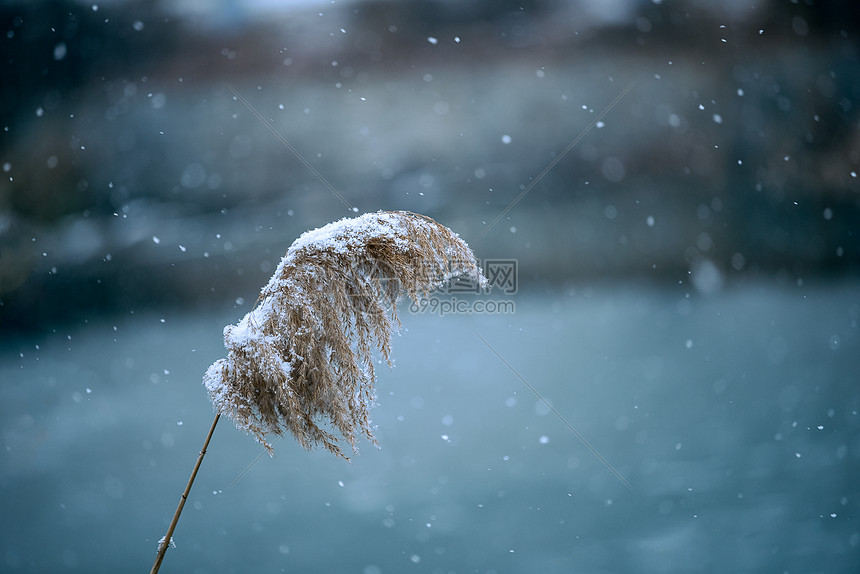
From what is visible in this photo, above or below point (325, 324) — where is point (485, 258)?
above

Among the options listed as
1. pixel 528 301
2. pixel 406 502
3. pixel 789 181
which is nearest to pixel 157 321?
pixel 406 502

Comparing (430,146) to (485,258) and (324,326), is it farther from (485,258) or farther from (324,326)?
(324,326)

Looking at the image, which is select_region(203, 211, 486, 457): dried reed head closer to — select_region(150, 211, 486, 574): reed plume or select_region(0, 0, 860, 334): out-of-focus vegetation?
select_region(150, 211, 486, 574): reed plume

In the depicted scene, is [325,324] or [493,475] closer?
[325,324]

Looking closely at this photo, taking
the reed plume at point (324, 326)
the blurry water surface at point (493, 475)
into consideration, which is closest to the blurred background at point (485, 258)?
the blurry water surface at point (493, 475)

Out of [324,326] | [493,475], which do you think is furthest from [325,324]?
[493,475]

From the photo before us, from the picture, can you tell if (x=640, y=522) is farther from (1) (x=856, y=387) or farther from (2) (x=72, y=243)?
(2) (x=72, y=243)

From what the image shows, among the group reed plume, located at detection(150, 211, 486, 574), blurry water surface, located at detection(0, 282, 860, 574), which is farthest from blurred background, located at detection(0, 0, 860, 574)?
reed plume, located at detection(150, 211, 486, 574)

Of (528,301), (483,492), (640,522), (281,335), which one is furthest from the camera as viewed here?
(528,301)

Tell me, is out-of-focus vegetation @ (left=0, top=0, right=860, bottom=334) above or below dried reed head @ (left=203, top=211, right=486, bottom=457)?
above
